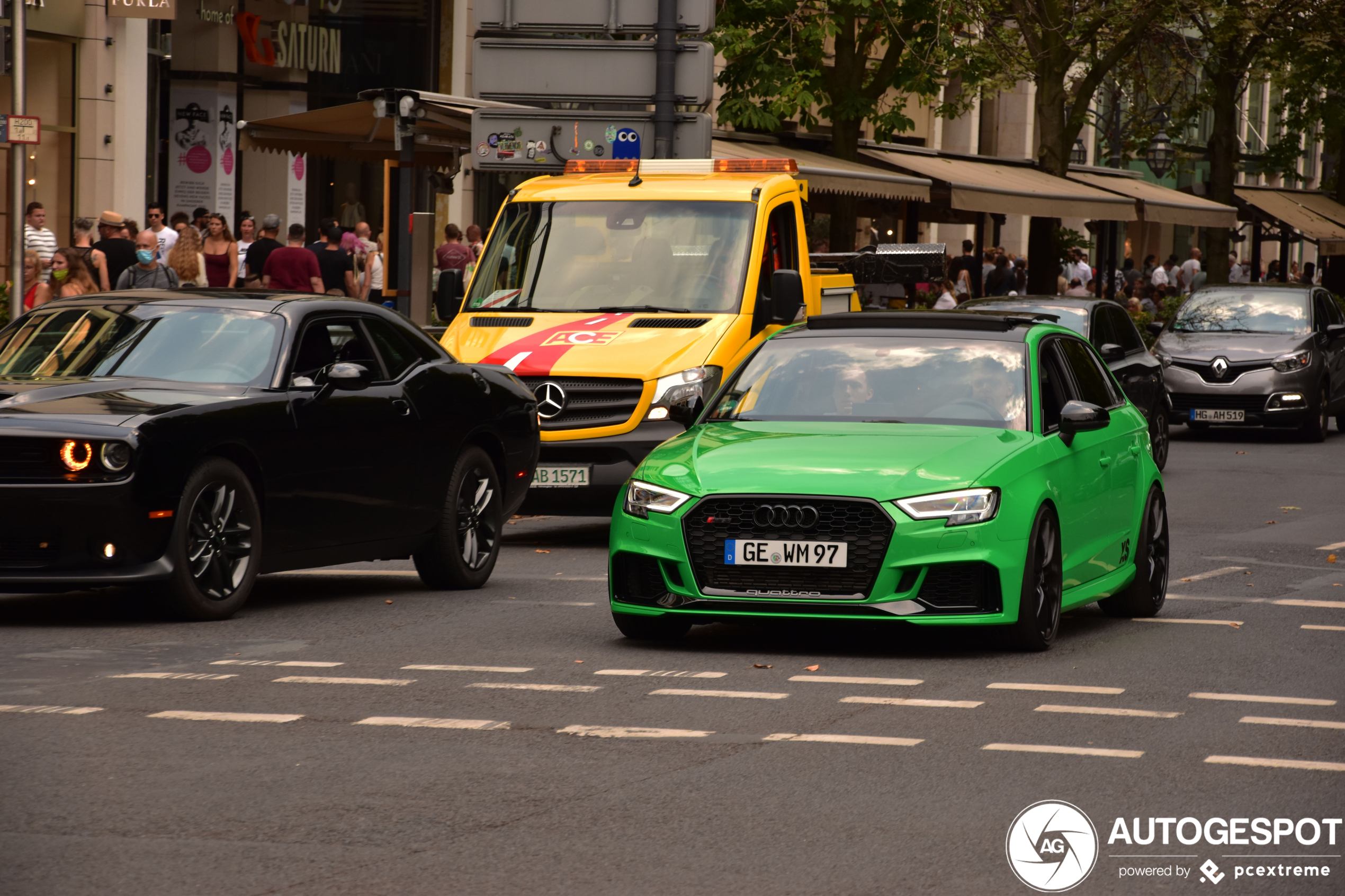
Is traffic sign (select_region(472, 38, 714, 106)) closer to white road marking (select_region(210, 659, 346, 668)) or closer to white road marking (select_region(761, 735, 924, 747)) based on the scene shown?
white road marking (select_region(210, 659, 346, 668))

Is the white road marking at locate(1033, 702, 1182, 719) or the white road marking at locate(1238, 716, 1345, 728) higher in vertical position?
the white road marking at locate(1238, 716, 1345, 728)

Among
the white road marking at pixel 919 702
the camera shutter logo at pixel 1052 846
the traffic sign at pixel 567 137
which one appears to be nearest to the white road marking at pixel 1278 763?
the camera shutter logo at pixel 1052 846

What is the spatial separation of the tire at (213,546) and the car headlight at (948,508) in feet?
10.3

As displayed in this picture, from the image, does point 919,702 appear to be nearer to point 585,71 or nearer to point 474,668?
point 474,668

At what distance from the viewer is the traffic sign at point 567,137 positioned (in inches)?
792

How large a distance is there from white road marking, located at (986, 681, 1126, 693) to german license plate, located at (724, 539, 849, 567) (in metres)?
0.87

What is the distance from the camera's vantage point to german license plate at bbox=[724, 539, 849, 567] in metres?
9.13

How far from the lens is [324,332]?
11453 millimetres

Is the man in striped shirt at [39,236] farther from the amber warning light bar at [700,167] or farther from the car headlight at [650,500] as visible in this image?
the car headlight at [650,500]

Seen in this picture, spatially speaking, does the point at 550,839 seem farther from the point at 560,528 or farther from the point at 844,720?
the point at 560,528

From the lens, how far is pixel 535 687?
8.52 metres

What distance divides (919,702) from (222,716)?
2.48 metres

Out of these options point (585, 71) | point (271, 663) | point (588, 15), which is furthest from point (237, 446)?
point (588, 15)

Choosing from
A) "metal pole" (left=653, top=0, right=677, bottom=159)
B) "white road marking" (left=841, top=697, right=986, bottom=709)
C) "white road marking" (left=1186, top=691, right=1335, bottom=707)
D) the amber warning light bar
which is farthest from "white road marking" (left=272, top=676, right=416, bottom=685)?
"metal pole" (left=653, top=0, right=677, bottom=159)
